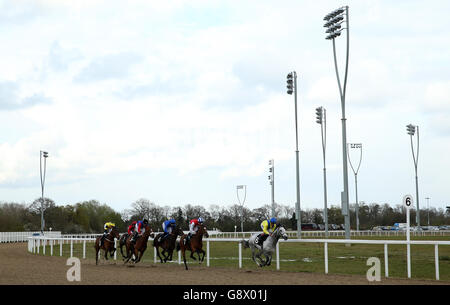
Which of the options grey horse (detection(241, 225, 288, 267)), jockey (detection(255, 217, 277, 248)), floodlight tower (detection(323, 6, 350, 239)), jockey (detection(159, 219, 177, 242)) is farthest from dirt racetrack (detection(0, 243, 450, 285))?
floodlight tower (detection(323, 6, 350, 239))

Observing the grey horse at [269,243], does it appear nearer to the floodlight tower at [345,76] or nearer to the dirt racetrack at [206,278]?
the dirt racetrack at [206,278]

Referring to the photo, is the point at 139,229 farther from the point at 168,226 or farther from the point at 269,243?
the point at 269,243

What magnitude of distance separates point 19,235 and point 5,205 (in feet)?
139

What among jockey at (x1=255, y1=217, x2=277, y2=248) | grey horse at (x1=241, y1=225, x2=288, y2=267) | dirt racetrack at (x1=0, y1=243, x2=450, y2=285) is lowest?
dirt racetrack at (x1=0, y1=243, x2=450, y2=285)

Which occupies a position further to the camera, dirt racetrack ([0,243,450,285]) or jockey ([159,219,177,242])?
jockey ([159,219,177,242])

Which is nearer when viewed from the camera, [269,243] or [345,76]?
[269,243]

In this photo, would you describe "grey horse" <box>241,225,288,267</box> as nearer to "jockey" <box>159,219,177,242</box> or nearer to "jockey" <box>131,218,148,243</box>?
"jockey" <box>159,219,177,242</box>

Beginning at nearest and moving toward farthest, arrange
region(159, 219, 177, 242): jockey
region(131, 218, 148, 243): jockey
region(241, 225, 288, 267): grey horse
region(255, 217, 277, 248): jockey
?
1. region(241, 225, 288, 267): grey horse
2. region(255, 217, 277, 248): jockey
3. region(159, 219, 177, 242): jockey
4. region(131, 218, 148, 243): jockey

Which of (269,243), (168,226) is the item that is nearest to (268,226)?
(269,243)

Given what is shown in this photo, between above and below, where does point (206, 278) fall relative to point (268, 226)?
below

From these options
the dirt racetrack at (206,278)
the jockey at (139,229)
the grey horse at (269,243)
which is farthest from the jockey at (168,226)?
the grey horse at (269,243)

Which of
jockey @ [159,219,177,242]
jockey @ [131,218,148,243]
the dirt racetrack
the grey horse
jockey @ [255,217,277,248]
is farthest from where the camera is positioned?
jockey @ [131,218,148,243]
